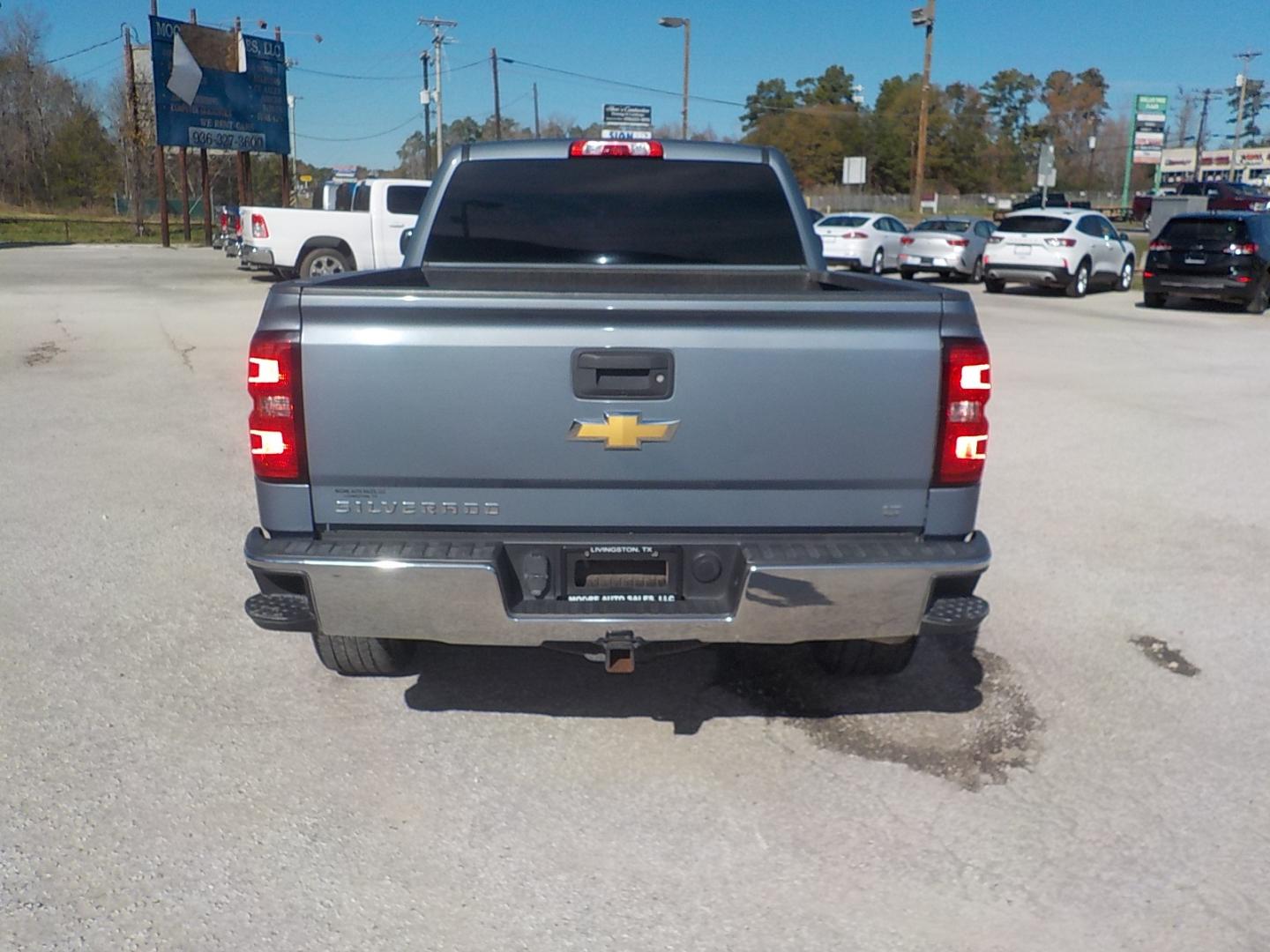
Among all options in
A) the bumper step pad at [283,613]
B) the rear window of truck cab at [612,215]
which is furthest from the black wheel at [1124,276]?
the bumper step pad at [283,613]

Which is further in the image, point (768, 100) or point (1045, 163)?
point (768, 100)

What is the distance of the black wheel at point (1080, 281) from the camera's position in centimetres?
2266

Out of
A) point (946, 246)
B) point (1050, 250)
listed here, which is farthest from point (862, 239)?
point (1050, 250)

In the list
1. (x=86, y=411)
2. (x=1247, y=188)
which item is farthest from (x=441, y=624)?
(x=1247, y=188)

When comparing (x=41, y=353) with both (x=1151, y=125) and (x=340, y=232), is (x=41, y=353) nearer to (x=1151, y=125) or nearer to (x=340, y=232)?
(x=340, y=232)

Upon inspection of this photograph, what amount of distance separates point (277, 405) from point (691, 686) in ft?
6.47

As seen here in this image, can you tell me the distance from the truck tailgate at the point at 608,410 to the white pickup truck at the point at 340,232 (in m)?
17.4

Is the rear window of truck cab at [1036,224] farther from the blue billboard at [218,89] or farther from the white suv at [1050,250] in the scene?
the blue billboard at [218,89]

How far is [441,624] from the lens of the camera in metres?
3.54

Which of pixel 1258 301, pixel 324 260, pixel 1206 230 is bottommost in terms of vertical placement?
pixel 1258 301

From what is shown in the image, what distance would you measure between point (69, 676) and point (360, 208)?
1771 centimetres

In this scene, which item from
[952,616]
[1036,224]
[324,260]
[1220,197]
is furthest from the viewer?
[1220,197]

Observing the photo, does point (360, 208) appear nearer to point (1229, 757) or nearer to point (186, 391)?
point (186, 391)

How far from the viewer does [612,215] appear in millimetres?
A: 5219
